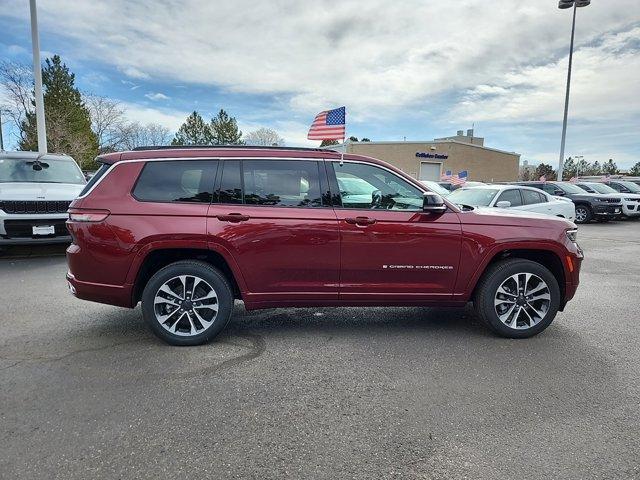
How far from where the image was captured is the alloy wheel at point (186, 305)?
392 cm

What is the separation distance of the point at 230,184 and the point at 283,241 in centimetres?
75

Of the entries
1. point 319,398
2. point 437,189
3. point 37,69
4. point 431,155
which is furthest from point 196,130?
point 319,398

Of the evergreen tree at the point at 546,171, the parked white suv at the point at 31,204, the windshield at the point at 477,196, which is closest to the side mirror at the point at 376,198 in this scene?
the parked white suv at the point at 31,204

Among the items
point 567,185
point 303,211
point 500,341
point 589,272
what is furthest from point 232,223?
point 567,185

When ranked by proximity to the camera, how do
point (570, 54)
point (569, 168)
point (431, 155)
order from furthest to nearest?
point (569, 168)
point (431, 155)
point (570, 54)

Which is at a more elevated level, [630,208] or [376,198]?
[376,198]

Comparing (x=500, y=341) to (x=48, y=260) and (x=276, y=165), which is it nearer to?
(x=276, y=165)

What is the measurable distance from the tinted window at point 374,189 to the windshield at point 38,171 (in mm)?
7252

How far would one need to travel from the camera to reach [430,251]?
4082mm

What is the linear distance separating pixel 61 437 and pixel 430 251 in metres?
3.25

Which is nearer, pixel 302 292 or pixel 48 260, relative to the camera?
pixel 302 292

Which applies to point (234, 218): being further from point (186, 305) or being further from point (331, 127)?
point (331, 127)

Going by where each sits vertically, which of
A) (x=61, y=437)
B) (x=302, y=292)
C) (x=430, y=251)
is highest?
(x=430, y=251)

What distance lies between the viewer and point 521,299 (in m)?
4.25
